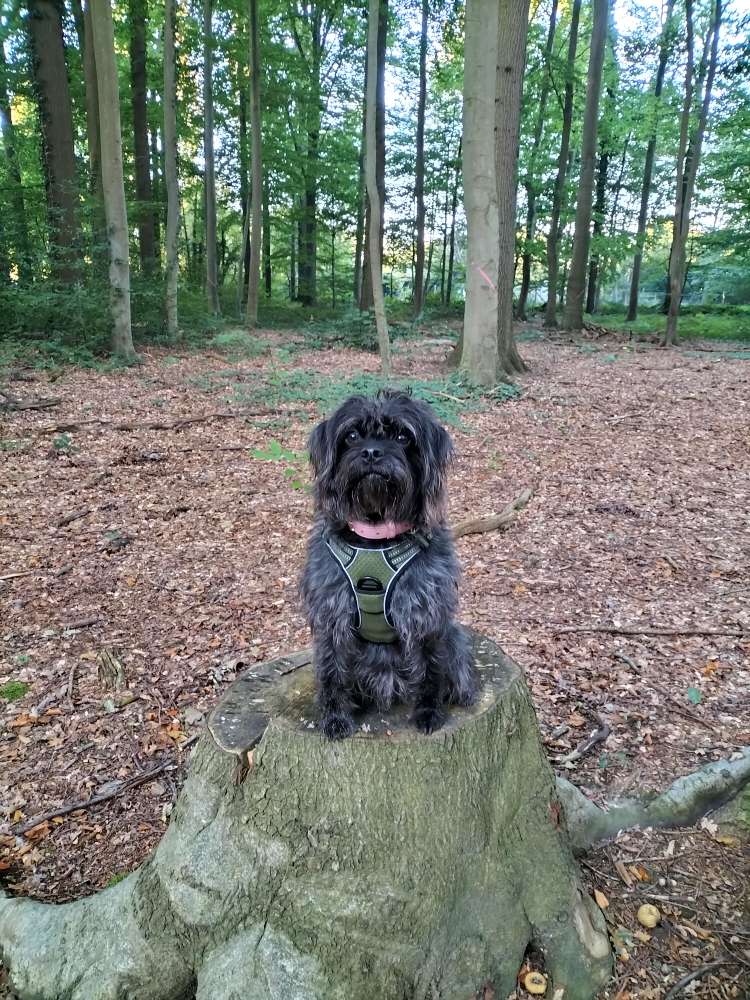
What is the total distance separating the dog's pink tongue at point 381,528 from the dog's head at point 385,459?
0.02 meters

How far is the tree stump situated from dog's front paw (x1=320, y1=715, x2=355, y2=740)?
1.2 inches

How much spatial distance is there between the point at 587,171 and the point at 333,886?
21.8m

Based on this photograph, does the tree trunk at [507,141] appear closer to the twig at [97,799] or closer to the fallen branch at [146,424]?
the fallen branch at [146,424]

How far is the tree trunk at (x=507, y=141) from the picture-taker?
1122cm

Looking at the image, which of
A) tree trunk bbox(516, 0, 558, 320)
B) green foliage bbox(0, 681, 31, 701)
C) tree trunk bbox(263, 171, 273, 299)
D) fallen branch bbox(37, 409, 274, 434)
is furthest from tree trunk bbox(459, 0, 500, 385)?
tree trunk bbox(263, 171, 273, 299)

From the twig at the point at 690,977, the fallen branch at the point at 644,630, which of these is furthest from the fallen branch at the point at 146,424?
the twig at the point at 690,977

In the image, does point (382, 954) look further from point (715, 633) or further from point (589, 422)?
point (589, 422)

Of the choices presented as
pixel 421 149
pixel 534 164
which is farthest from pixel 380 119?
pixel 534 164

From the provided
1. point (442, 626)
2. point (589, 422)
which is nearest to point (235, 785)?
point (442, 626)

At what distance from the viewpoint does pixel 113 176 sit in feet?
41.8

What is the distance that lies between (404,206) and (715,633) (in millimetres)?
30766

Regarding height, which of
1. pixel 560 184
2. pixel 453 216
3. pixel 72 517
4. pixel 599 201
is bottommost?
pixel 72 517

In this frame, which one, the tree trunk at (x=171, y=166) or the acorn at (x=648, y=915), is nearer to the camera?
the acorn at (x=648, y=915)

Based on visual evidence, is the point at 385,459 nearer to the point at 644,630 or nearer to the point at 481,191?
the point at 644,630
